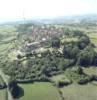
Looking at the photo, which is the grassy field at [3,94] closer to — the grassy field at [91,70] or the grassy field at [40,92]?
the grassy field at [40,92]

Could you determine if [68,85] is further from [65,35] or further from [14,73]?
[65,35]

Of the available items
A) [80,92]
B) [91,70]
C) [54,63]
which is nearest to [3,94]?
[80,92]

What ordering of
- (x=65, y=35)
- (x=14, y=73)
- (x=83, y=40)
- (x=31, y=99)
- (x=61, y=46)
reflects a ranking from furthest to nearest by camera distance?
(x=65, y=35) → (x=83, y=40) → (x=61, y=46) → (x=14, y=73) → (x=31, y=99)

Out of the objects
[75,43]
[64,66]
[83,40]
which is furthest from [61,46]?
[64,66]

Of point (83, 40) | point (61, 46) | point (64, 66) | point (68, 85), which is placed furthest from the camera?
point (83, 40)

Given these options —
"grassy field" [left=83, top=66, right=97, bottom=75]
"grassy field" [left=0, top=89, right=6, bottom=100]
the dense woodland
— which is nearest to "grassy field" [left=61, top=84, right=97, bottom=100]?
the dense woodland

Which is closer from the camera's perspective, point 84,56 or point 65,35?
point 84,56

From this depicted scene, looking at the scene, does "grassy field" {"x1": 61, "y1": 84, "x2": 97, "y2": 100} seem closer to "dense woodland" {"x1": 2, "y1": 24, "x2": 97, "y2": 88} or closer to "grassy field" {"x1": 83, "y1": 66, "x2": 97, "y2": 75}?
"dense woodland" {"x1": 2, "y1": 24, "x2": 97, "y2": 88}
